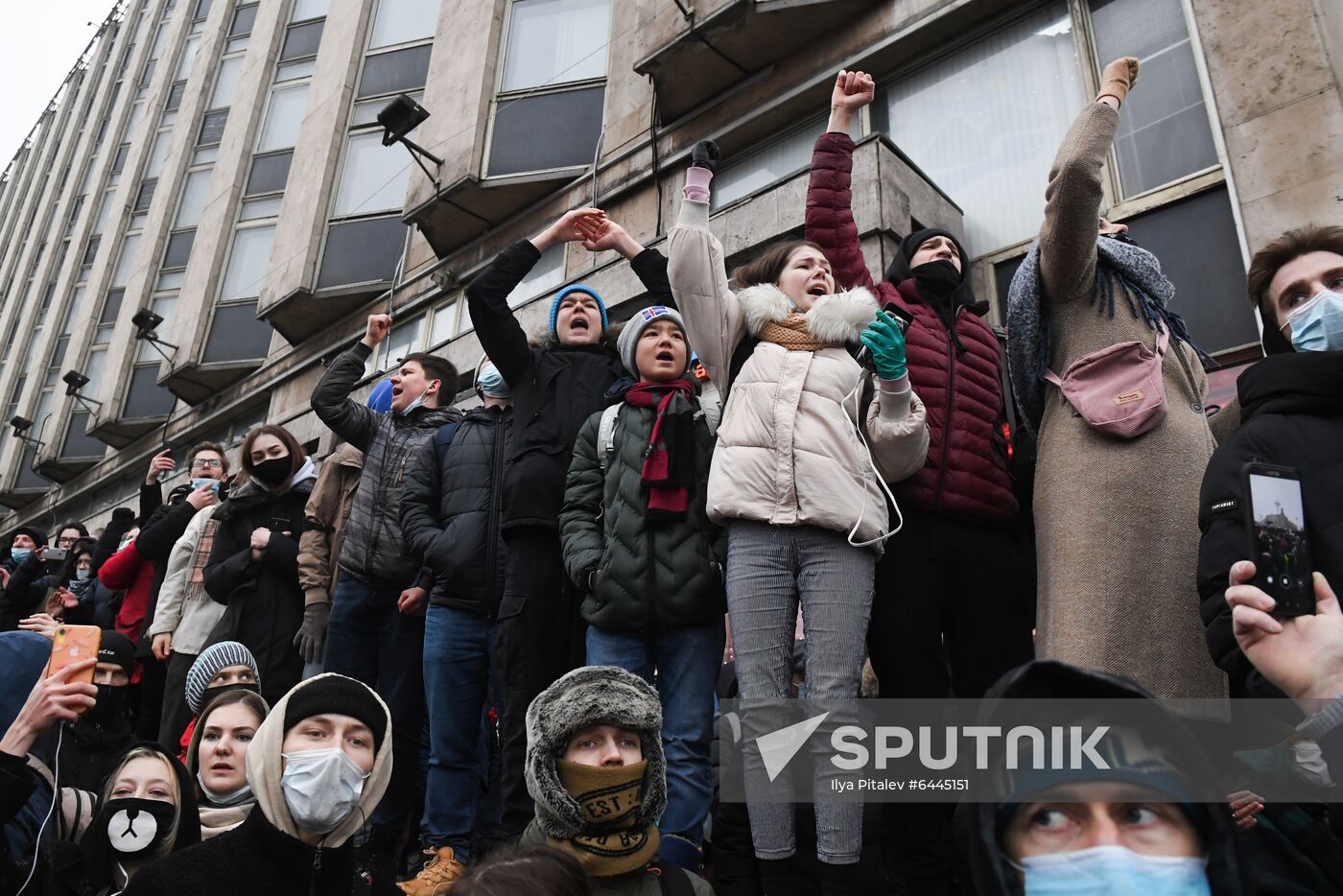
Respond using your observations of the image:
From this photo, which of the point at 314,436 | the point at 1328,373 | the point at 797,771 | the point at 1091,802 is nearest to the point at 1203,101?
the point at 1328,373

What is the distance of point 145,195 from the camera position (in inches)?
1015

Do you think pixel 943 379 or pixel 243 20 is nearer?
pixel 943 379

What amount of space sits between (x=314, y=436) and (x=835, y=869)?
40.1 feet

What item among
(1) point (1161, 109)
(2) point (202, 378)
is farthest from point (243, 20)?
(1) point (1161, 109)

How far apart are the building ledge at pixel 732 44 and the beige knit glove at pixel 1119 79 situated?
672 cm

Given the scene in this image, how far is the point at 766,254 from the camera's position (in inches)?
149

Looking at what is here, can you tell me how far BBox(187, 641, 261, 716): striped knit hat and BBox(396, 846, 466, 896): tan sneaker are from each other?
1636 millimetres

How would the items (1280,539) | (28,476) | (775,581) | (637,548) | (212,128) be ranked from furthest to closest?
(28,476) < (212,128) < (637,548) < (775,581) < (1280,539)

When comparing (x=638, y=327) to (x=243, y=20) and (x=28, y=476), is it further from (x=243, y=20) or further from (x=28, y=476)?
(x=28, y=476)

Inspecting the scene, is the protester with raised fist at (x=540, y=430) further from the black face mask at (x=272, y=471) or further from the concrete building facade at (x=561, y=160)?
the concrete building facade at (x=561, y=160)

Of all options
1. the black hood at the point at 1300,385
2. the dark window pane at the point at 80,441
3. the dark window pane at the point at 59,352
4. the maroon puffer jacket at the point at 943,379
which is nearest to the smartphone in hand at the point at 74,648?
the maroon puffer jacket at the point at 943,379

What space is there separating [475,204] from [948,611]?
10776mm

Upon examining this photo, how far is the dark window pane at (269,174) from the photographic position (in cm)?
1952

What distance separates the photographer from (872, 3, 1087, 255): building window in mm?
7570
